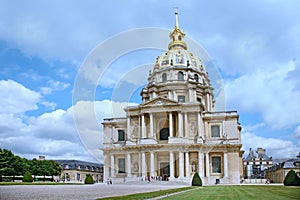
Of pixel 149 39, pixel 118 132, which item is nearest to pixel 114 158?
pixel 118 132

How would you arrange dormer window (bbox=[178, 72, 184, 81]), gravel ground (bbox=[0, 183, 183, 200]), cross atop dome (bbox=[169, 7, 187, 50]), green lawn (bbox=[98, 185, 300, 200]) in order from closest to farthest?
gravel ground (bbox=[0, 183, 183, 200]) → green lawn (bbox=[98, 185, 300, 200]) → dormer window (bbox=[178, 72, 184, 81]) → cross atop dome (bbox=[169, 7, 187, 50])

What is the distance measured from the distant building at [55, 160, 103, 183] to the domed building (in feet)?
63.8

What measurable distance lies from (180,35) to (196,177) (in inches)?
2031

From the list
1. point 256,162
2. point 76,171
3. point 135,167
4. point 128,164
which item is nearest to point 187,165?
point 135,167

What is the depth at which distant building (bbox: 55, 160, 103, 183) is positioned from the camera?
296 ft

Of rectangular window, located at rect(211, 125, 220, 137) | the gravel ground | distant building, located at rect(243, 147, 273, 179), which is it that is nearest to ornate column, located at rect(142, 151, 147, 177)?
rectangular window, located at rect(211, 125, 220, 137)

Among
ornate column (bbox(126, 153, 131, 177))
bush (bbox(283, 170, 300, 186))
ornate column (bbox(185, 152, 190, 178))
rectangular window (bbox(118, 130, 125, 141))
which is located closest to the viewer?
bush (bbox(283, 170, 300, 186))

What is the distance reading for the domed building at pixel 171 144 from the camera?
6097 centimetres

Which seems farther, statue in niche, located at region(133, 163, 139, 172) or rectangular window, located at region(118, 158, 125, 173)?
rectangular window, located at region(118, 158, 125, 173)

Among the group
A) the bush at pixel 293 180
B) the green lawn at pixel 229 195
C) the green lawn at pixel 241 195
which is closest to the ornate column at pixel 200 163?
the bush at pixel 293 180

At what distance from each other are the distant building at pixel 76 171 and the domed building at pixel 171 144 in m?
19.5

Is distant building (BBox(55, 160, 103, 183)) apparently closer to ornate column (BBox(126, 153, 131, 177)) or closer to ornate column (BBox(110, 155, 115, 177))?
ornate column (BBox(110, 155, 115, 177))

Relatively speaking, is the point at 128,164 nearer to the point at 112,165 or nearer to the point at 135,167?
the point at 135,167

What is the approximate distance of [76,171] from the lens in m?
93.1
